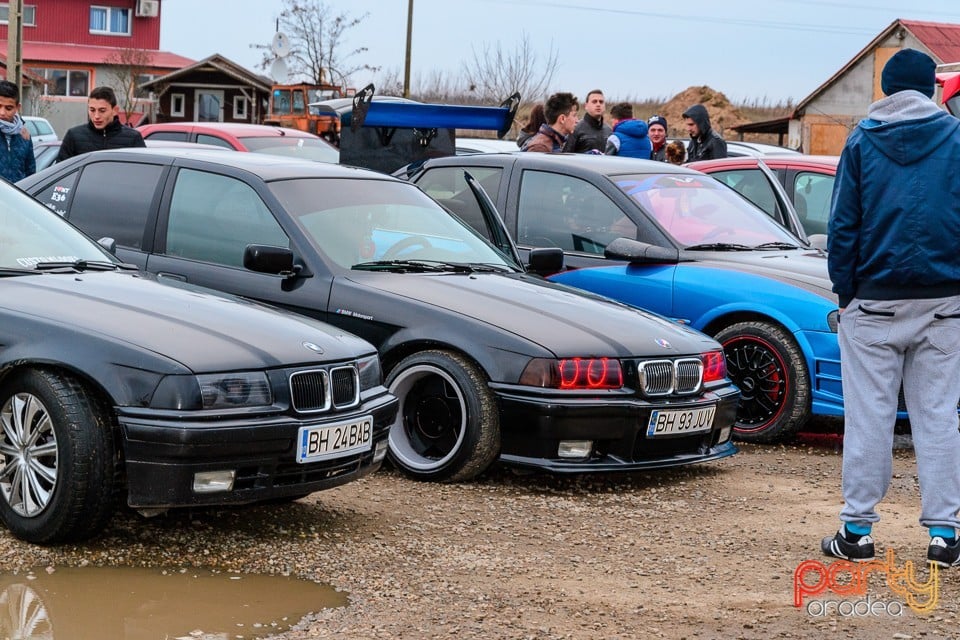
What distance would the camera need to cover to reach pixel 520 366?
636 cm

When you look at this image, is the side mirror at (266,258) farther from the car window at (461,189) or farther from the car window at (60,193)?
the car window at (461,189)

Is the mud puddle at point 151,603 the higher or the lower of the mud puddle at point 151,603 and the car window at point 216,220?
the lower

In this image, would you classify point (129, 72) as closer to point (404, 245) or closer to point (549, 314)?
point (404, 245)

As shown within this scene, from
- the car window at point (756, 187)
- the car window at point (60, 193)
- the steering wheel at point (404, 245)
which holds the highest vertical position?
the car window at point (756, 187)

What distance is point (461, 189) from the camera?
885 centimetres

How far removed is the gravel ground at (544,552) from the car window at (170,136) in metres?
9.41

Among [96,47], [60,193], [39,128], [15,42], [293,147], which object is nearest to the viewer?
[60,193]

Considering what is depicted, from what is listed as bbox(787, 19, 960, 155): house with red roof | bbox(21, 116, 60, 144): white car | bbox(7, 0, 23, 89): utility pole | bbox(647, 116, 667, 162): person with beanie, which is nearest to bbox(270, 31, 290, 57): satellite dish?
bbox(21, 116, 60, 144): white car

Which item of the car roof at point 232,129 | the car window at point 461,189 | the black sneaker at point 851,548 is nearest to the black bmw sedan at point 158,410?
the black sneaker at point 851,548

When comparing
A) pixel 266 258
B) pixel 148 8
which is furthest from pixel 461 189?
pixel 148 8

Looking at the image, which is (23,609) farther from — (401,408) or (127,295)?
(401,408)

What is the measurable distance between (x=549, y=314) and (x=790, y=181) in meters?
4.75

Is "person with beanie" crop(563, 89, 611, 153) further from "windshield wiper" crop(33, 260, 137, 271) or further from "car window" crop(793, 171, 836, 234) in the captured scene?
"windshield wiper" crop(33, 260, 137, 271)

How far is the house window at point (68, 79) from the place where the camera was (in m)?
63.8
